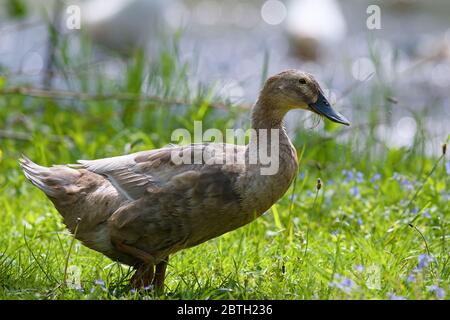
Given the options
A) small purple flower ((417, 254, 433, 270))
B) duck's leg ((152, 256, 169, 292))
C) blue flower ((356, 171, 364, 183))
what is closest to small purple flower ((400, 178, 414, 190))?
blue flower ((356, 171, 364, 183))

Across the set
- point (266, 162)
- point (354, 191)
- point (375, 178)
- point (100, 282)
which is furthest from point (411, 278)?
point (375, 178)

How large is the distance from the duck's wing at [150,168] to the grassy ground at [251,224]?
38 cm

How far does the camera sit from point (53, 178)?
4.16 metres

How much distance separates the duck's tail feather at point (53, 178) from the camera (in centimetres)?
415

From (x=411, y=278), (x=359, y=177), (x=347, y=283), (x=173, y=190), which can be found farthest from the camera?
(x=359, y=177)

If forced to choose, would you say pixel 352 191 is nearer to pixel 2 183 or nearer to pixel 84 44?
pixel 2 183

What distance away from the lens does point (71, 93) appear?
6531 mm

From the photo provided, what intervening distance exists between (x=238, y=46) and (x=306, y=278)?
829 cm

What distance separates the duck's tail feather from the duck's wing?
0.11 meters

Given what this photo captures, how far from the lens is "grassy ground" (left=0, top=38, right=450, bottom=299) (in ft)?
12.5

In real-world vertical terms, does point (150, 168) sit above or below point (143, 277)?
above

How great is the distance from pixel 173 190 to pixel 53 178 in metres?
0.65

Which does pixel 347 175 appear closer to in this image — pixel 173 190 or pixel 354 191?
pixel 354 191
